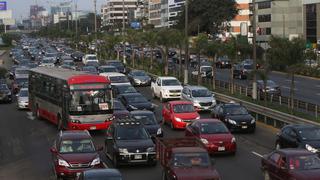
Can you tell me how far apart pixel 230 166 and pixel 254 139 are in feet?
22.0

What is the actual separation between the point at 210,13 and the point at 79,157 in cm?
12967

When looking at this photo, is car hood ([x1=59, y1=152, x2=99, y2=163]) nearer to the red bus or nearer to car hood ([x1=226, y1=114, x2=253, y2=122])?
the red bus

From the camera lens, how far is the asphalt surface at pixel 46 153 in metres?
22.0

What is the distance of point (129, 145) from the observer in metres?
22.7

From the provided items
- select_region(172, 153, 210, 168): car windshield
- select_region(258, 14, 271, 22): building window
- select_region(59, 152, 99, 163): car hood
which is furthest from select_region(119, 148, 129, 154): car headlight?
select_region(258, 14, 271, 22): building window

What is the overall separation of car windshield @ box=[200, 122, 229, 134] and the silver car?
516 inches

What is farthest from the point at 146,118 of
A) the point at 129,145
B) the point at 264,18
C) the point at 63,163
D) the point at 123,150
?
the point at 264,18

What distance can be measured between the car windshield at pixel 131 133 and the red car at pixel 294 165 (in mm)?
6215

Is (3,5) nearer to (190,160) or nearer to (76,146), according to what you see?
(76,146)

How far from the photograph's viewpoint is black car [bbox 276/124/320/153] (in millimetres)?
22516

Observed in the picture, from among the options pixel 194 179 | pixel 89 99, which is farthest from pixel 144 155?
pixel 89 99

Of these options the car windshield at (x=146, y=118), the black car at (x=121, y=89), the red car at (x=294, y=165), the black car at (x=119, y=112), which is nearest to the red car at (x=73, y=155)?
the red car at (x=294, y=165)

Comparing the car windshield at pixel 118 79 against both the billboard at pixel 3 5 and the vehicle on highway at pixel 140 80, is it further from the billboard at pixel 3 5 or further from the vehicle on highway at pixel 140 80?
the billboard at pixel 3 5

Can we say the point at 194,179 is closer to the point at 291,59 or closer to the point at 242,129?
the point at 242,129
